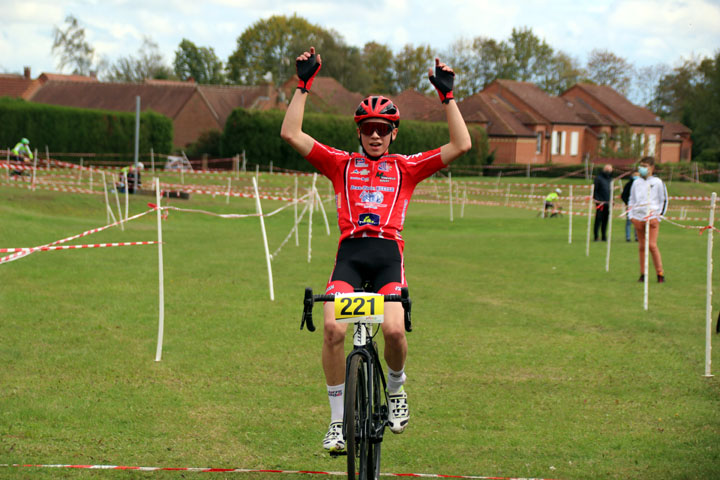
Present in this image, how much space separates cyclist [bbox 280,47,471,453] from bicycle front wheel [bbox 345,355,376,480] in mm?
285

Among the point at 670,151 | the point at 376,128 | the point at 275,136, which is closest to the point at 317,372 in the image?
the point at 376,128

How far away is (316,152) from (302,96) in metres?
0.39

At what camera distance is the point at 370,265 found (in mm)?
5395

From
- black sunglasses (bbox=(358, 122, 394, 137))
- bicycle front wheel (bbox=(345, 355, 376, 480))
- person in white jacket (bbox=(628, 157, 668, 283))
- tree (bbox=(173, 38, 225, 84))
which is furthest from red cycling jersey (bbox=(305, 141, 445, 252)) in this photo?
tree (bbox=(173, 38, 225, 84))

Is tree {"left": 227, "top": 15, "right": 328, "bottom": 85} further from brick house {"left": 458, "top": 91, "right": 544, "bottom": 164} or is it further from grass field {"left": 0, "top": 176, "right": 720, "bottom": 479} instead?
grass field {"left": 0, "top": 176, "right": 720, "bottom": 479}

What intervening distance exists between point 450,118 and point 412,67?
317 feet

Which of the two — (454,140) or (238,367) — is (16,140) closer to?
(238,367)

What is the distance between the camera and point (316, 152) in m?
5.69

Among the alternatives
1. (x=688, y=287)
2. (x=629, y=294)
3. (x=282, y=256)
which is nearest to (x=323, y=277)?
(x=282, y=256)

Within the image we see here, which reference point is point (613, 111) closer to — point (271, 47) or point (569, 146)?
point (569, 146)

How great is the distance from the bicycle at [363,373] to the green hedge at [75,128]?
52192mm

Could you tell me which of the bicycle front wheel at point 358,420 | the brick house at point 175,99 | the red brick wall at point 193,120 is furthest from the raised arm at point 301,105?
the red brick wall at point 193,120

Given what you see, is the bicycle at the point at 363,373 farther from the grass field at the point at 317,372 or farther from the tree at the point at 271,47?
the tree at the point at 271,47

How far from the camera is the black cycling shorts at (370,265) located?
5.30 meters
